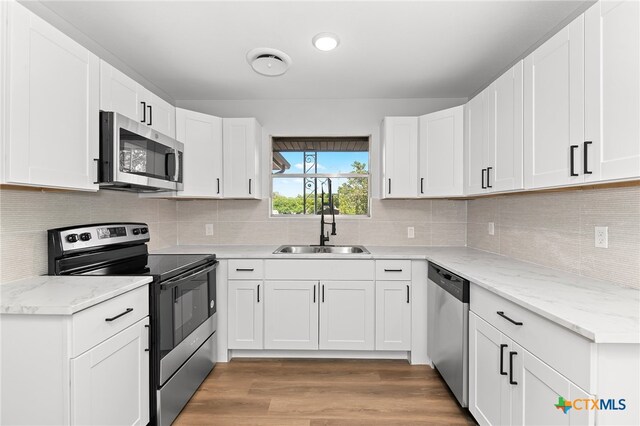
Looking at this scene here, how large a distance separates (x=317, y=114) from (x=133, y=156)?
1884mm

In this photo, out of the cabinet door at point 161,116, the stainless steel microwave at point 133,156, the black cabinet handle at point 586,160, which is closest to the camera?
the black cabinet handle at point 586,160

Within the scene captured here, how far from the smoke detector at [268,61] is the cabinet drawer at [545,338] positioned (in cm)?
199

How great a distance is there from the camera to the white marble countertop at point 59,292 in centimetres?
126

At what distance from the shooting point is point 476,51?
2291 mm

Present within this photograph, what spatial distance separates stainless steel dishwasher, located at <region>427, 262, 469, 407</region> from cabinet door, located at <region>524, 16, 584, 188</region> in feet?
2.50

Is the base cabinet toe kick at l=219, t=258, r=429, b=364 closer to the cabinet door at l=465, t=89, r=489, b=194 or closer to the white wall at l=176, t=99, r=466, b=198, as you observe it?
the cabinet door at l=465, t=89, r=489, b=194

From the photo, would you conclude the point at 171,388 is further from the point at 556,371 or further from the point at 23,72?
the point at 556,371

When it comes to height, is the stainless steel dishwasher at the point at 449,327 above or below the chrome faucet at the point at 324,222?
below

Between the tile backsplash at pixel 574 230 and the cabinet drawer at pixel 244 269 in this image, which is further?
the cabinet drawer at pixel 244 269

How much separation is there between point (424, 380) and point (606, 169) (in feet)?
6.11

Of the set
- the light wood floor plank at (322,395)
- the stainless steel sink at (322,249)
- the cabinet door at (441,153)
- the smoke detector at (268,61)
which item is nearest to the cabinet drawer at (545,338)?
the light wood floor plank at (322,395)

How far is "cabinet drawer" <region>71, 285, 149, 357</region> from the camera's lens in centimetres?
130

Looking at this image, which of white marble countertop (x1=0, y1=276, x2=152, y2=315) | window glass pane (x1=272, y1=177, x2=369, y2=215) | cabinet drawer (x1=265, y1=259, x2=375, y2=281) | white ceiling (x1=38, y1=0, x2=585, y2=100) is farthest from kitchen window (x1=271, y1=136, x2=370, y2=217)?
white marble countertop (x1=0, y1=276, x2=152, y2=315)

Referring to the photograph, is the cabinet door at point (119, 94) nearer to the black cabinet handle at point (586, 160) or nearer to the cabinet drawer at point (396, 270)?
the cabinet drawer at point (396, 270)
